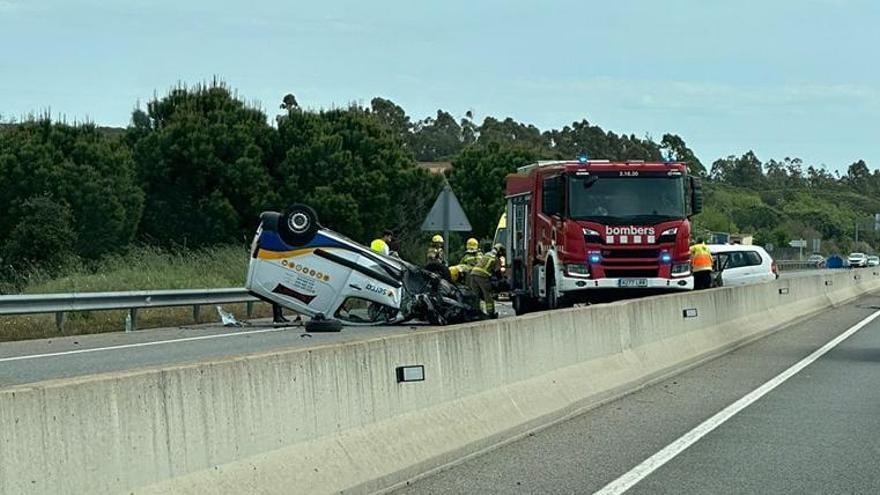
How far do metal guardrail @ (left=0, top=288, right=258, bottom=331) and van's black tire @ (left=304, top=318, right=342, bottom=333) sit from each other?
374cm

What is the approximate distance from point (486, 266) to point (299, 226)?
4302 millimetres

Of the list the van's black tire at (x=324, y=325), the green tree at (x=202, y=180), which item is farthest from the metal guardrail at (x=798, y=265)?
the van's black tire at (x=324, y=325)

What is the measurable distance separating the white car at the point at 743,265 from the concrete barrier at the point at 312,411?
20965mm

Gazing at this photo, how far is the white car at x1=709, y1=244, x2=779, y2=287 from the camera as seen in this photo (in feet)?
113

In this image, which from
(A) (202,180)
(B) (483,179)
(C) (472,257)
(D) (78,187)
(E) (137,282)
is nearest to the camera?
(C) (472,257)

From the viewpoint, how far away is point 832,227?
571ft

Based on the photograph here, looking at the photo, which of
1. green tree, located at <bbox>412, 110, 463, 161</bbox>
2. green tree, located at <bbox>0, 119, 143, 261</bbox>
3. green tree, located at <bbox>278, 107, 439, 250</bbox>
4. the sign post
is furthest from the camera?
green tree, located at <bbox>412, 110, 463, 161</bbox>

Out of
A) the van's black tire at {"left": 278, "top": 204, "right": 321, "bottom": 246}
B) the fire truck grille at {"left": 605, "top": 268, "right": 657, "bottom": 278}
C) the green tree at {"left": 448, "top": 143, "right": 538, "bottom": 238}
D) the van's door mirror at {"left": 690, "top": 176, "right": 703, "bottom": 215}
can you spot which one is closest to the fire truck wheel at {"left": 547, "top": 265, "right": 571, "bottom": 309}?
the fire truck grille at {"left": 605, "top": 268, "right": 657, "bottom": 278}

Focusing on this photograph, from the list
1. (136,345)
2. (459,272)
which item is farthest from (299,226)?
(459,272)

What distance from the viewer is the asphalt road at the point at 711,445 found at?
345 inches

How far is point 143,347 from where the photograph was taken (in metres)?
19.8

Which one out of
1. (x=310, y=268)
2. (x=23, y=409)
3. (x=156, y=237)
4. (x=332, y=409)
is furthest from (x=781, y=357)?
(x=156, y=237)

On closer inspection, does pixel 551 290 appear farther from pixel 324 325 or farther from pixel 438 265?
pixel 324 325

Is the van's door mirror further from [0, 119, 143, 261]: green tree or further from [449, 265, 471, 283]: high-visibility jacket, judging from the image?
[0, 119, 143, 261]: green tree
